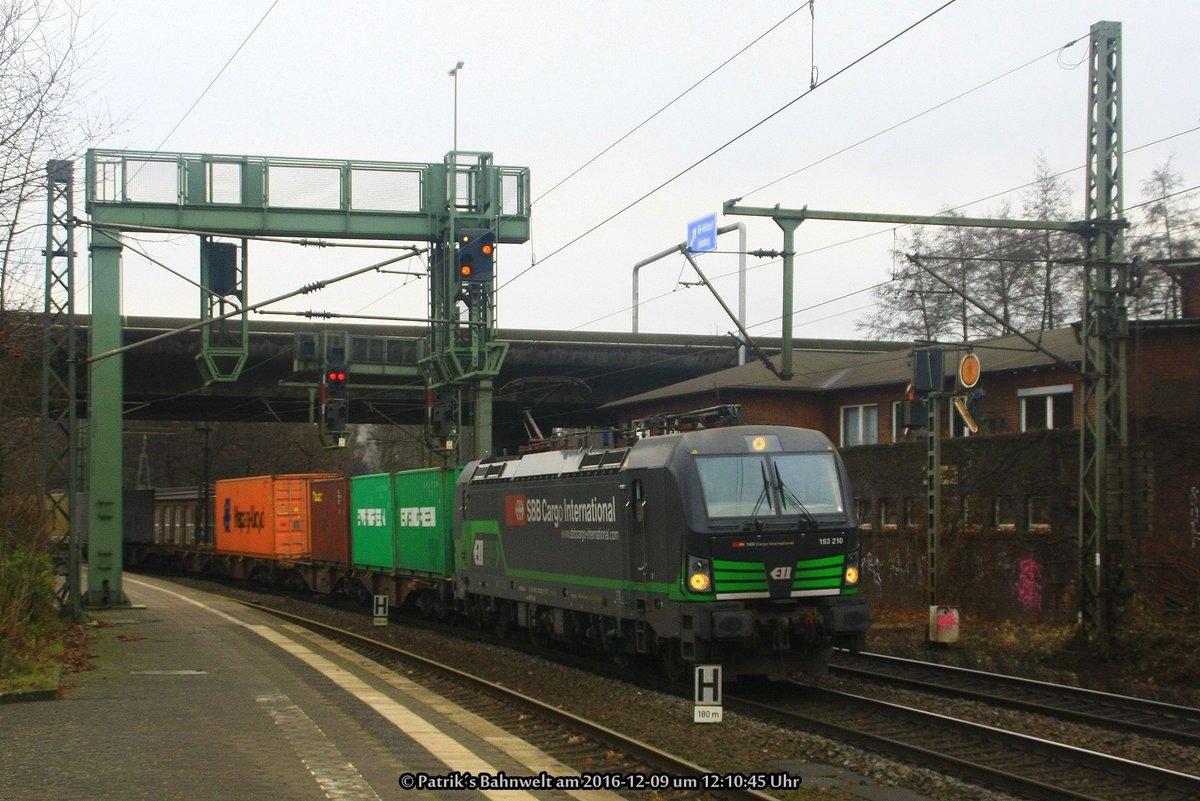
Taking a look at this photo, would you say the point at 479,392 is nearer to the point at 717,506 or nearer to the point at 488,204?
the point at 488,204

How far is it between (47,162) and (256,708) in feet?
28.3

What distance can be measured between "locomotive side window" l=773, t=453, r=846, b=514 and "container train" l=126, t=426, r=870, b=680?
0.05 ft

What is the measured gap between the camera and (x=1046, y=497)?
23.4 m

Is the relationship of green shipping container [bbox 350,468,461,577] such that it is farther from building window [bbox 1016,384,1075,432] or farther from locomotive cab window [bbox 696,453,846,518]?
building window [bbox 1016,384,1075,432]

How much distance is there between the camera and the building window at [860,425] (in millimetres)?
34469

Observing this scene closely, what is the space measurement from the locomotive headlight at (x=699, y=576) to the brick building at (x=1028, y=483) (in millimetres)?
6052

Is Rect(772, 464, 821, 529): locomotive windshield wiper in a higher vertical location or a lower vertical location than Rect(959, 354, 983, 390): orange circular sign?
lower

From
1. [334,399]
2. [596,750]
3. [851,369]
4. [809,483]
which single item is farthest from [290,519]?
[596,750]

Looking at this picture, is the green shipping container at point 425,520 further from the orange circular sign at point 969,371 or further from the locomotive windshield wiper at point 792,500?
the locomotive windshield wiper at point 792,500

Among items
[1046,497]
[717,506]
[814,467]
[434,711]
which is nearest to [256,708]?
[434,711]

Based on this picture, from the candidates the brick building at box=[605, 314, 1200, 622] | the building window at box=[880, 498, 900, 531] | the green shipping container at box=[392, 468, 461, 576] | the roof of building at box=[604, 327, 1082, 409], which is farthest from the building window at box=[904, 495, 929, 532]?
the green shipping container at box=[392, 468, 461, 576]

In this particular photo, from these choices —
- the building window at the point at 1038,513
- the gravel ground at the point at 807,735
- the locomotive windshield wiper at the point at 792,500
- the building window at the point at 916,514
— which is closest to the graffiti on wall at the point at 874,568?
the building window at the point at 916,514

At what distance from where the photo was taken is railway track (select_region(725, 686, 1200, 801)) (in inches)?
391

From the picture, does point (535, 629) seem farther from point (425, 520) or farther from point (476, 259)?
point (425, 520)
